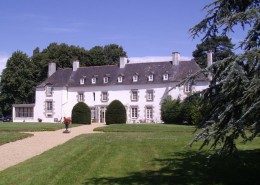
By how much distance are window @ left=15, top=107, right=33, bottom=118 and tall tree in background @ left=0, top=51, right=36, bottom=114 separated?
682 centimetres

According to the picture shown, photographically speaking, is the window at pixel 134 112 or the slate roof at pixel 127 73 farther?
the window at pixel 134 112

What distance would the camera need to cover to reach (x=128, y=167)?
468 inches

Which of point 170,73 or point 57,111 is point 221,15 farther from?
point 57,111

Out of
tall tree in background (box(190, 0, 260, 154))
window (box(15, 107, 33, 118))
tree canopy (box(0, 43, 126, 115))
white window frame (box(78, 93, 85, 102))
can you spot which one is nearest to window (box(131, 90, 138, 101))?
white window frame (box(78, 93, 85, 102))

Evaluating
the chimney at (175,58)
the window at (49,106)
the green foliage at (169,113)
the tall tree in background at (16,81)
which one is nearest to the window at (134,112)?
the green foliage at (169,113)

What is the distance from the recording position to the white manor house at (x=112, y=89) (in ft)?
164

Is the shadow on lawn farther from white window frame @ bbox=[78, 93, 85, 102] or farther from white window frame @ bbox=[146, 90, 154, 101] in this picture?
white window frame @ bbox=[78, 93, 85, 102]

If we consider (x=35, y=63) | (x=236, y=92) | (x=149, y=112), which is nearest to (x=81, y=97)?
(x=149, y=112)

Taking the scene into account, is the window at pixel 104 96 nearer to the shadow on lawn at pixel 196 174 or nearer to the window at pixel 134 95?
the window at pixel 134 95

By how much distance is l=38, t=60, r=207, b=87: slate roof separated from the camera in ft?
163

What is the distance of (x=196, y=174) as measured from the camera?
10750mm

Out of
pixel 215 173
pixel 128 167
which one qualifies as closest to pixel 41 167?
pixel 128 167

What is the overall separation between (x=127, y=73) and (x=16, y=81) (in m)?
21.4

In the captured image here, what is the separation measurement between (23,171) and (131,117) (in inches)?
1586
